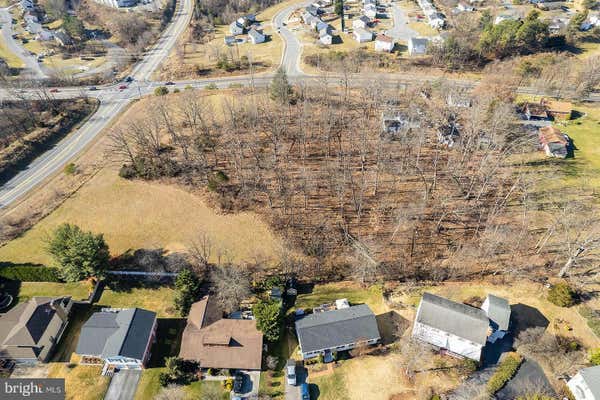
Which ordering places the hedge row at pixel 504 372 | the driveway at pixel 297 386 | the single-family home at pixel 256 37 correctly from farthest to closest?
the single-family home at pixel 256 37 < the driveway at pixel 297 386 < the hedge row at pixel 504 372

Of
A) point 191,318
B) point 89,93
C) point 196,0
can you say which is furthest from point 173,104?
point 196,0

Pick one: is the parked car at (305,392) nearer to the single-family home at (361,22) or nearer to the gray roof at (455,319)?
the gray roof at (455,319)

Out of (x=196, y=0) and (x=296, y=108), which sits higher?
(x=196, y=0)

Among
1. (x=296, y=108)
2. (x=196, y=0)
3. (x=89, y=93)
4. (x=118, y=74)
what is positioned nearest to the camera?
(x=296, y=108)

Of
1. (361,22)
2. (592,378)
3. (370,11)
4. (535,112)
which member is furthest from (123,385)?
(370,11)

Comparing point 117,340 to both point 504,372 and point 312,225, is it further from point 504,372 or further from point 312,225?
point 504,372

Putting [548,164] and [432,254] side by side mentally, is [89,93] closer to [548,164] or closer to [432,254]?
[432,254]

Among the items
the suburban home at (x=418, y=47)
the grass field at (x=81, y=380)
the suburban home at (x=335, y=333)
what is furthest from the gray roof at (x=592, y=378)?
the suburban home at (x=418, y=47)
